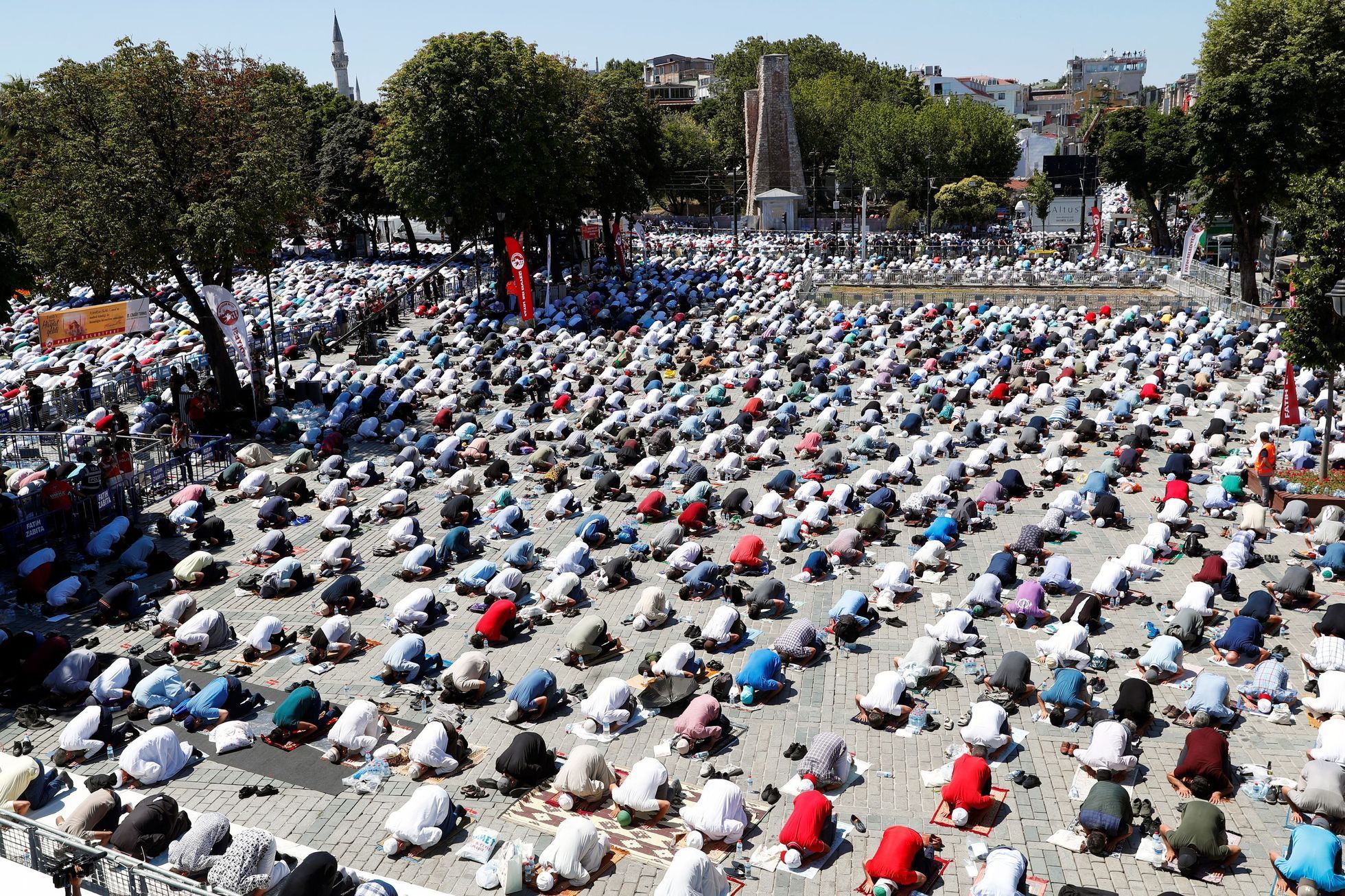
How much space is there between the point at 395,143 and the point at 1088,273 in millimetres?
31432

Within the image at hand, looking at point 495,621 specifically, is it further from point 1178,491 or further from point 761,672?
point 1178,491

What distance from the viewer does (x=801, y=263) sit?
5566 centimetres

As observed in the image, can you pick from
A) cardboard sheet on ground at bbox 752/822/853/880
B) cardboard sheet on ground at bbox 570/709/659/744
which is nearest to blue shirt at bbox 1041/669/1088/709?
cardboard sheet on ground at bbox 752/822/853/880

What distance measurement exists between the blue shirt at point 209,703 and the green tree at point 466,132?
29285 millimetres

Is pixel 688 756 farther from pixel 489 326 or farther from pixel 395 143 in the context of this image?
pixel 395 143

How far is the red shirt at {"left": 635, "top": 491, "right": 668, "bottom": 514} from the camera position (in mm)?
21359

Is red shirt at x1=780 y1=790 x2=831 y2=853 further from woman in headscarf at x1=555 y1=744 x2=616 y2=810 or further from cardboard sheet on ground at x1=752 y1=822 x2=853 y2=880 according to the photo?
woman in headscarf at x1=555 y1=744 x2=616 y2=810

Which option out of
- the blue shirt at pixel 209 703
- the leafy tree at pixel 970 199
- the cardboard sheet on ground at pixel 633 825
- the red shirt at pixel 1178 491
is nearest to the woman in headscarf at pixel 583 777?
the cardboard sheet on ground at pixel 633 825

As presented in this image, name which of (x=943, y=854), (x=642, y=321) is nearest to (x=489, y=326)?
(x=642, y=321)

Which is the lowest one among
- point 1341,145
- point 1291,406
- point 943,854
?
point 943,854

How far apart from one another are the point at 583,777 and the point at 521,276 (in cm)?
2959

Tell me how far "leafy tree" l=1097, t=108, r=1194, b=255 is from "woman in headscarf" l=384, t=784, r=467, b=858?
5070 cm

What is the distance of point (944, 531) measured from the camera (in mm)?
18906

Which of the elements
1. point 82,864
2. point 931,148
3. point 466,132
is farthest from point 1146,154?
point 82,864
